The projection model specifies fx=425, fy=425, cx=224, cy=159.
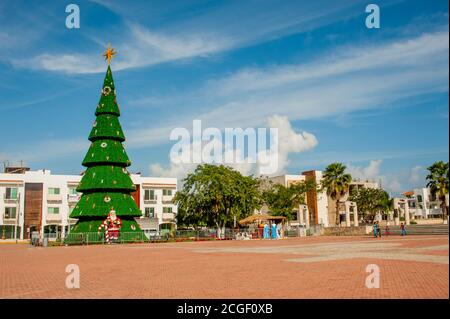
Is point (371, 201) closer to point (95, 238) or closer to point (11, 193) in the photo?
point (95, 238)

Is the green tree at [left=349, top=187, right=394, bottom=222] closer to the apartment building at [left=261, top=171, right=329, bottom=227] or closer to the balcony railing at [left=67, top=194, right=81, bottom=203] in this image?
the apartment building at [left=261, top=171, right=329, bottom=227]

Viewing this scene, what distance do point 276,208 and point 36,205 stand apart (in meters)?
37.4

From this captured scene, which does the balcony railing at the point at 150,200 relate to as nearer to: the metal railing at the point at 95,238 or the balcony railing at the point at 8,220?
the balcony railing at the point at 8,220

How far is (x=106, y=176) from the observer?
40688 mm

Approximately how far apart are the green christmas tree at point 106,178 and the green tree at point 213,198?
32.2 ft

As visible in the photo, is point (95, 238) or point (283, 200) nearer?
point (95, 238)

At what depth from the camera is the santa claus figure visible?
1500 inches

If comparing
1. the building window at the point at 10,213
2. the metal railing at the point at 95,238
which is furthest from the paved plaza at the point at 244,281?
the building window at the point at 10,213

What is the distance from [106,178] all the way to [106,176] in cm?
23

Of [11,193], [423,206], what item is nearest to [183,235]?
[11,193]

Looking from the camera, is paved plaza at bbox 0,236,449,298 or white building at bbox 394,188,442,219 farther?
white building at bbox 394,188,442,219

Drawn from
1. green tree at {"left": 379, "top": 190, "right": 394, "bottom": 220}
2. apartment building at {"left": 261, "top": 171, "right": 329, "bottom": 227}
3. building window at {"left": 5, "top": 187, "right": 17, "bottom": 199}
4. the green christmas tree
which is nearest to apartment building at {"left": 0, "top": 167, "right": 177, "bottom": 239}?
building window at {"left": 5, "top": 187, "right": 17, "bottom": 199}
